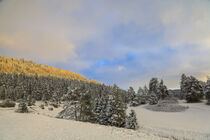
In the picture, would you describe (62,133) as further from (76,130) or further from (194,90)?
(194,90)

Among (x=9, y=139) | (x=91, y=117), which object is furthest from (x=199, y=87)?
(x=9, y=139)

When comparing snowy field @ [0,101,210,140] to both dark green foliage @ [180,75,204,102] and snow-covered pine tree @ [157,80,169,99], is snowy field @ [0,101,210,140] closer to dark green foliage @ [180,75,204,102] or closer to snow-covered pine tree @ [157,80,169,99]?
dark green foliage @ [180,75,204,102]

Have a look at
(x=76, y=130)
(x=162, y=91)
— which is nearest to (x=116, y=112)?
(x=76, y=130)

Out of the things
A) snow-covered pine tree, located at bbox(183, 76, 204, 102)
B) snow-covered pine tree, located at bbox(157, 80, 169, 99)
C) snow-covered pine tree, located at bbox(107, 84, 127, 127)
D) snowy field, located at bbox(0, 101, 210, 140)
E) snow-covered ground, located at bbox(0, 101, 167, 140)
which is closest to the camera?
snow-covered ground, located at bbox(0, 101, 167, 140)

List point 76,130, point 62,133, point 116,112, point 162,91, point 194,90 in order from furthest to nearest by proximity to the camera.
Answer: point 162,91, point 194,90, point 116,112, point 76,130, point 62,133

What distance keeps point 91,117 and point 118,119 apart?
5.33m

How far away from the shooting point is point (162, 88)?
49.2 meters

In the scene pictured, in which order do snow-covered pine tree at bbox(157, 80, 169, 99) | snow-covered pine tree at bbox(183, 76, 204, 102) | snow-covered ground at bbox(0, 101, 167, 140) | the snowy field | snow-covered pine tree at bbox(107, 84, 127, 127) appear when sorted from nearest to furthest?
snow-covered ground at bbox(0, 101, 167, 140) → the snowy field → snow-covered pine tree at bbox(107, 84, 127, 127) → snow-covered pine tree at bbox(183, 76, 204, 102) → snow-covered pine tree at bbox(157, 80, 169, 99)

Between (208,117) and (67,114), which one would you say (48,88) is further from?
(208,117)

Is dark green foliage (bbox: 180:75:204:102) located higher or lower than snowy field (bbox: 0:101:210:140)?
higher

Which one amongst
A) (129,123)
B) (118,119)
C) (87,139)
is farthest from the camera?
(118,119)

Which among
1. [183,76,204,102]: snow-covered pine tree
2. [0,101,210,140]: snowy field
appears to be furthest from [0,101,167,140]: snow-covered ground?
[183,76,204,102]: snow-covered pine tree

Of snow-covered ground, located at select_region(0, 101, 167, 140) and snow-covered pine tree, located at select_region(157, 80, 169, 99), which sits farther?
snow-covered pine tree, located at select_region(157, 80, 169, 99)

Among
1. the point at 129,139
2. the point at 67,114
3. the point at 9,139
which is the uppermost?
the point at 9,139
